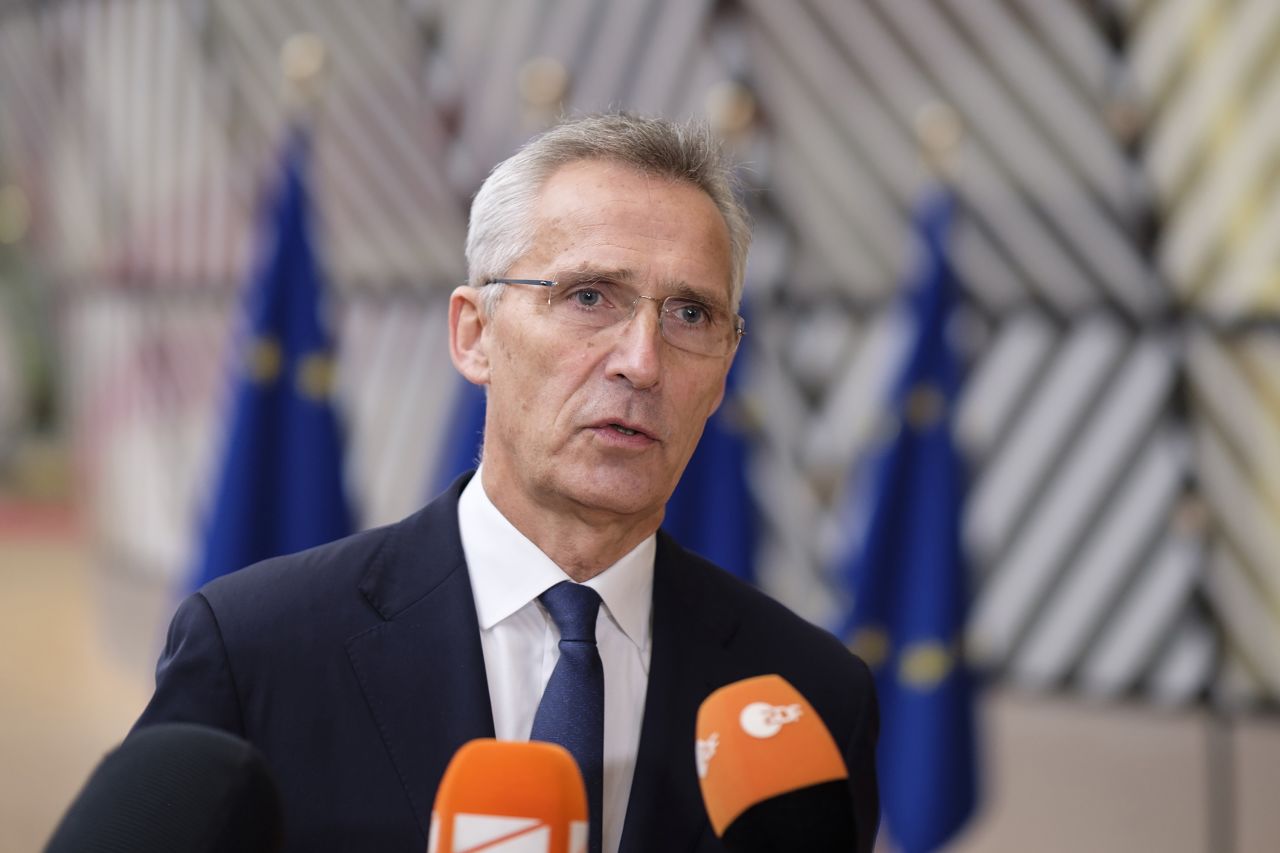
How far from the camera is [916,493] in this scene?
493 centimetres

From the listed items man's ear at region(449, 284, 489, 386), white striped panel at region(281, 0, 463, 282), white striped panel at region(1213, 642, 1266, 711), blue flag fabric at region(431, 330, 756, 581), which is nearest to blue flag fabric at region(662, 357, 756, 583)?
blue flag fabric at region(431, 330, 756, 581)

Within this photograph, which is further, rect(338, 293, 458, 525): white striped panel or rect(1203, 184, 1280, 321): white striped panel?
rect(338, 293, 458, 525): white striped panel

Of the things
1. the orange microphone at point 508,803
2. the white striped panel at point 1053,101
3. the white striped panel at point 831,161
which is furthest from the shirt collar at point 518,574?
→ the white striped panel at point 831,161

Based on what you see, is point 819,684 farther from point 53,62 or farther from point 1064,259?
point 53,62

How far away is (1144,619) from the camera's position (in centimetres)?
744

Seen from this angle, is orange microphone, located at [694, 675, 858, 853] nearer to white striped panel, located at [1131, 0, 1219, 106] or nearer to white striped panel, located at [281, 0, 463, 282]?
white striped panel, located at [1131, 0, 1219, 106]

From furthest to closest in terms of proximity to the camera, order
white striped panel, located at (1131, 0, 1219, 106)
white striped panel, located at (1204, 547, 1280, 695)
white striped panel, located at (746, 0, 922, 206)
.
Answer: white striped panel, located at (746, 0, 922, 206), white striped panel, located at (1204, 547, 1280, 695), white striped panel, located at (1131, 0, 1219, 106)

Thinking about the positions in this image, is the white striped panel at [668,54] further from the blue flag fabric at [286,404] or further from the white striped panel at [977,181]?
the blue flag fabric at [286,404]

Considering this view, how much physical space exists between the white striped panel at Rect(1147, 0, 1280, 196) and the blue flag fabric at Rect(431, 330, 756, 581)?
295cm

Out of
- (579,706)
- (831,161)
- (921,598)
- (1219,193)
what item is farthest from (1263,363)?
(579,706)

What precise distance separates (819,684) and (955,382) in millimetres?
3402

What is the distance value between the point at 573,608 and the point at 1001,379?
20.9 ft

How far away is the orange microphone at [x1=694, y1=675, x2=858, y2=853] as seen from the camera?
4.16 ft

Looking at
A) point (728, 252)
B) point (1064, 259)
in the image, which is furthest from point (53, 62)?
point (728, 252)
